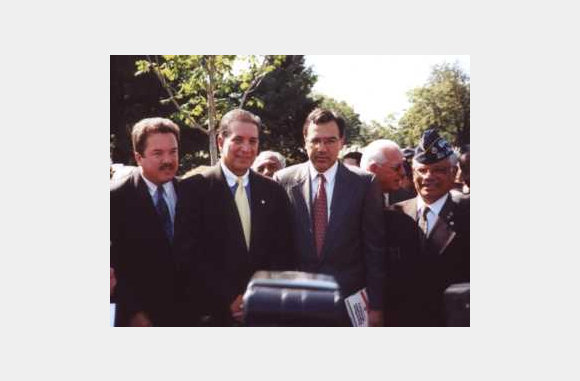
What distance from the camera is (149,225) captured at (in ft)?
9.95

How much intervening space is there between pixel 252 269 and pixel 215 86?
1757 mm

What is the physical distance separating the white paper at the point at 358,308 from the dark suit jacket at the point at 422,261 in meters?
0.13

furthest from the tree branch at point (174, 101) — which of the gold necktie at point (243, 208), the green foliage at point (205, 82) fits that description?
the gold necktie at point (243, 208)

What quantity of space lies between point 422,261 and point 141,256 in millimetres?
1560

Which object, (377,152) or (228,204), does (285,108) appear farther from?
(228,204)

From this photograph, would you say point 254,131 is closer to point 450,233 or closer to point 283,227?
point 283,227

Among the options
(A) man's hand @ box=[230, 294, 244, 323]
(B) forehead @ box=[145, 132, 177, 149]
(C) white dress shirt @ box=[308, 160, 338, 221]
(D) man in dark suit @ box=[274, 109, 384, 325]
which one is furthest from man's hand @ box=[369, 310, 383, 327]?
(B) forehead @ box=[145, 132, 177, 149]

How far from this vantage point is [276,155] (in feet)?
14.8

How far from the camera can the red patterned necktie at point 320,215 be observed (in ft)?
10.2

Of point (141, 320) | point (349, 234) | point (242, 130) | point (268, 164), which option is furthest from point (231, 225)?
point (268, 164)

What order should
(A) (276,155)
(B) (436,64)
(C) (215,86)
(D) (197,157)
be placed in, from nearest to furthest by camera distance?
1. (B) (436,64)
2. (D) (197,157)
3. (C) (215,86)
4. (A) (276,155)

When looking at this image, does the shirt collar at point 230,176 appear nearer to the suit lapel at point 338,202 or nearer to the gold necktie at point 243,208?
the gold necktie at point 243,208

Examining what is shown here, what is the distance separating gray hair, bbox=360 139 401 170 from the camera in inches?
139

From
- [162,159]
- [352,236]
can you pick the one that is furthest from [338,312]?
[162,159]
